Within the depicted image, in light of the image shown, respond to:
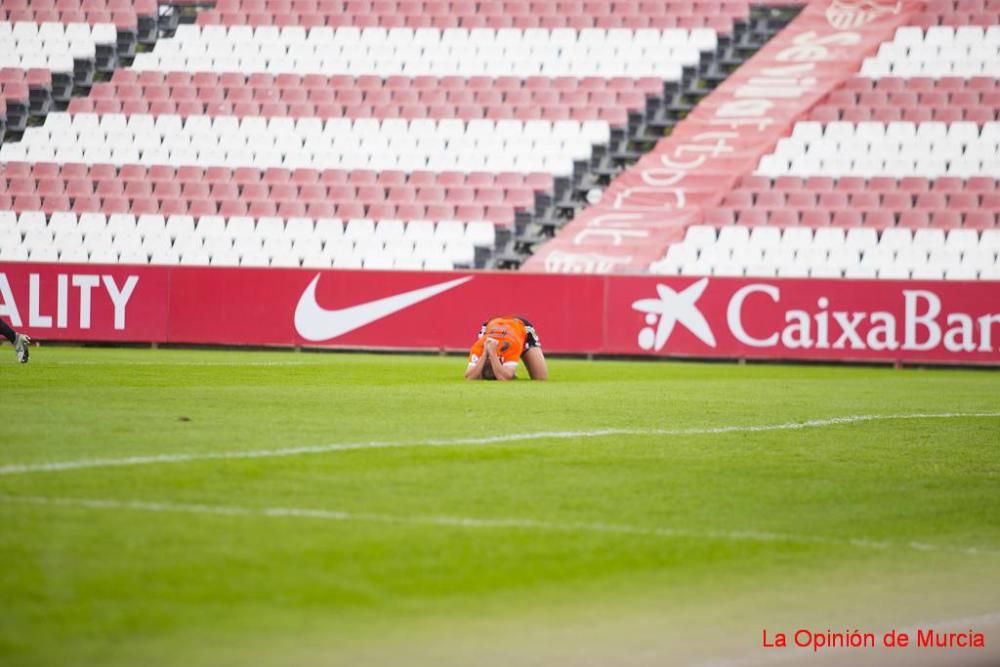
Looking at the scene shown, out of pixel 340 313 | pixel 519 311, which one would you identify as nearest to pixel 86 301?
pixel 340 313

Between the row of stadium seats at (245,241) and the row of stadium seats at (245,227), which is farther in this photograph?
the row of stadium seats at (245,227)

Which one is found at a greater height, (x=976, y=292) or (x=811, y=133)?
(x=811, y=133)

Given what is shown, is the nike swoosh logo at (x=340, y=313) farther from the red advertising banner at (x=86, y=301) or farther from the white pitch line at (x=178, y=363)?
the white pitch line at (x=178, y=363)

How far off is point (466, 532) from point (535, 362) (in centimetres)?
1253

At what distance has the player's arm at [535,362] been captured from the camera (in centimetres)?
2020

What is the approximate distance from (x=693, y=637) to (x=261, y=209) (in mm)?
28617

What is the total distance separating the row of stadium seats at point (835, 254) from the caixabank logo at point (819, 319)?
1.92 m

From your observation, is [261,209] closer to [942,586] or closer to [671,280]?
[671,280]

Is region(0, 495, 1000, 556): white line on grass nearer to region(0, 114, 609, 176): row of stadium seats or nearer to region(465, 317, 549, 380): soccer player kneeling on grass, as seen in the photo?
region(465, 317, 549, 380): soccer player kneeling on grass

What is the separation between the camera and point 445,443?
1120cm

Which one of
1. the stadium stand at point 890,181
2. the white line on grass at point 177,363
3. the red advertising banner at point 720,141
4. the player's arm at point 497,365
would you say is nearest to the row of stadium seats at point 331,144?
the red advertising banner at point 720,141

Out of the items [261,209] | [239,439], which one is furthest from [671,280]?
[239,439]

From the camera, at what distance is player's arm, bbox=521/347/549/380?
66.3 feet

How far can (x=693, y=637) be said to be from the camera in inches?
244
